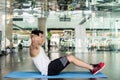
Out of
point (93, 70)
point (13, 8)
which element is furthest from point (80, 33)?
point (93, 70)

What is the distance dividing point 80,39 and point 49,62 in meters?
16.7

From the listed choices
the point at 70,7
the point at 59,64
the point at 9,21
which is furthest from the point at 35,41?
the point at 70,7

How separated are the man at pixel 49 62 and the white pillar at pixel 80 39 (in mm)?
16356

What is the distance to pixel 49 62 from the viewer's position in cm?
670

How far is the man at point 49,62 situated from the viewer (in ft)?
21.6

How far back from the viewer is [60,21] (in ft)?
77.0

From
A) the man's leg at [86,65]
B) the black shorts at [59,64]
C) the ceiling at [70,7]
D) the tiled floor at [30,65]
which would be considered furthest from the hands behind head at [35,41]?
the ceiling at [70,7]

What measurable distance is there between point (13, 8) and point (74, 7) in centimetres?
390

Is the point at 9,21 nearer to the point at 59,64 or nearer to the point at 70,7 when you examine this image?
the point at 70,7

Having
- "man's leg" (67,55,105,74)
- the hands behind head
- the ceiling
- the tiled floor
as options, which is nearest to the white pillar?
the ceiling

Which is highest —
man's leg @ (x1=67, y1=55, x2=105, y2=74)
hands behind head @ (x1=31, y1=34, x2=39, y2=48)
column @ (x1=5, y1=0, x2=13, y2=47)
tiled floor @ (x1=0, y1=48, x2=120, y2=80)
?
column @ (x1=5, y1=0, x2=13, y2=47)

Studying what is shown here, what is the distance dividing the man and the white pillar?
644 inches

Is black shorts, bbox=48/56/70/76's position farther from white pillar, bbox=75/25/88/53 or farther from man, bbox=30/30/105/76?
white pillar, bbox=75/25/88/53

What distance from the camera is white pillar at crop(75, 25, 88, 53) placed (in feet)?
76.1
